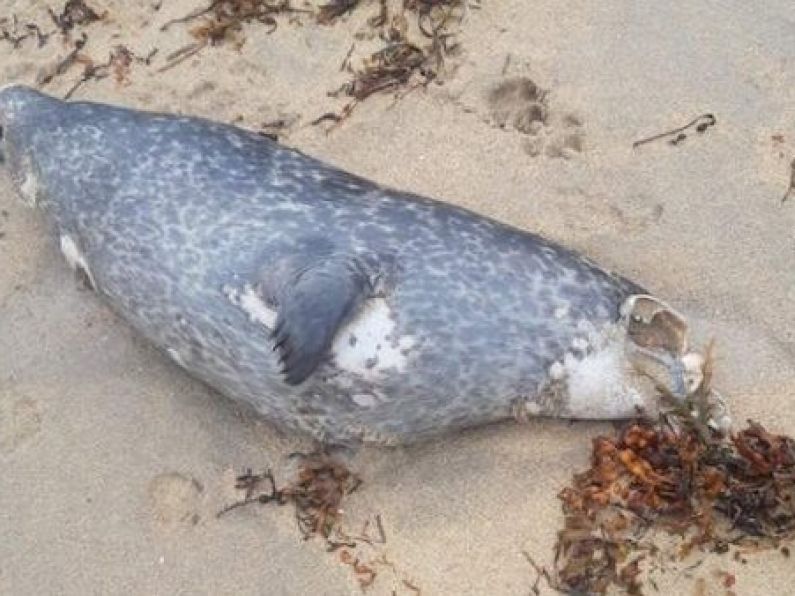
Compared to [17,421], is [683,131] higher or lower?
higher

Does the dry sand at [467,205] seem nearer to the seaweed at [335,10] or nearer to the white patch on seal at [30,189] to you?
the seaweed at [335,10]

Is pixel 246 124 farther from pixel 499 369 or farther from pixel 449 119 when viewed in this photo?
pixel 499 369

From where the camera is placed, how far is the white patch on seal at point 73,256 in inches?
183

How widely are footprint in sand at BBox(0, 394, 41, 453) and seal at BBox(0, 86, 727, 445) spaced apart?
51 centimetres

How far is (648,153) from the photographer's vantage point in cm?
498

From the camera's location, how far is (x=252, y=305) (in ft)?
13.4

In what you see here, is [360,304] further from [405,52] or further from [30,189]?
[405,52]

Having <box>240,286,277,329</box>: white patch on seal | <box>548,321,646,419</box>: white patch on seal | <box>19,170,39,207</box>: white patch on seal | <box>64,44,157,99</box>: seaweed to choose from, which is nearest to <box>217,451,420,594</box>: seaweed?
<box>240,286,277,329</box>: white patch on seal

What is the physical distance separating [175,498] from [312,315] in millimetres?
955

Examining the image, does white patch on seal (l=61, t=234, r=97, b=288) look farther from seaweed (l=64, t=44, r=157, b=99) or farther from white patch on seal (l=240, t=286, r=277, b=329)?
seaweed (l=64, t=44, r=157, b=99)

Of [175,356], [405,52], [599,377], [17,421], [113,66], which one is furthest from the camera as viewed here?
[113,66]

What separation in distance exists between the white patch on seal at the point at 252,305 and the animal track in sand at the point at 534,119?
59.0 inches

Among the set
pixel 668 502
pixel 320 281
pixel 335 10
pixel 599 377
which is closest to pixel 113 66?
pixel 335 10

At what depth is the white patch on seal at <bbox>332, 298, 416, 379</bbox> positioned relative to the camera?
399 cm
